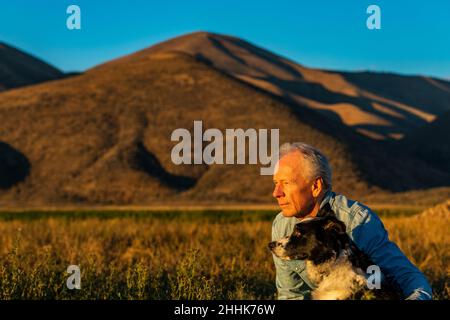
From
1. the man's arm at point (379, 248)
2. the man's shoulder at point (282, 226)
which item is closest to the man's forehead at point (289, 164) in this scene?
the man's shoulder at point (282, 226)

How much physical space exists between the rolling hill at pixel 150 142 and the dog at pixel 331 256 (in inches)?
2447

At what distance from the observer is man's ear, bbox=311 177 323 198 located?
453cm

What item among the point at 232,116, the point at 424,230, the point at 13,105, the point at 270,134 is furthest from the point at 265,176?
the point at 424,230

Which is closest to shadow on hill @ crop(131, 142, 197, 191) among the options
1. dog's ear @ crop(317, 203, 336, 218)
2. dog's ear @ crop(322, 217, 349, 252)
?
dog's ear @ crop(317, 203, 336, 218)

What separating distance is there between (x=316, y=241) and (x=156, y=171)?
7161cm

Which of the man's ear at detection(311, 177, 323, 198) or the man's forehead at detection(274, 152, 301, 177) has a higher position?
the man's forehead at detection(274, 152, 301, 177)

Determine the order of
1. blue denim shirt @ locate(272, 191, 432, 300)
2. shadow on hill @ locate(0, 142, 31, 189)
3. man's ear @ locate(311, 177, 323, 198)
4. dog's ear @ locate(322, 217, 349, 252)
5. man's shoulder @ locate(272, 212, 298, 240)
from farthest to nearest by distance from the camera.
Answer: shadow on hill @ locate(0, 142, 31, 189) → man's shoulder @ locate(272, 212, 298, 240) → man's ear @ locate(311, 177, 323, 198) → blue denim shirt @ locate(272, 191, 432, 300) → dog's ear @ locate(322, 217, 349, 252)

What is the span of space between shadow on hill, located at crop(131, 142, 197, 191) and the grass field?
165ft

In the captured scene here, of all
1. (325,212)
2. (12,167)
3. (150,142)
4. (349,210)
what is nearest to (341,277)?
(325,212)

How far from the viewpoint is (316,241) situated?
4043mm

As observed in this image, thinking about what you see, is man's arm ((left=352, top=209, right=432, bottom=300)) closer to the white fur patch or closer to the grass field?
the white fur patch

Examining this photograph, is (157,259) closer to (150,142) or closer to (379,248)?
(379,248)

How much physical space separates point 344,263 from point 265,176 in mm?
69454
